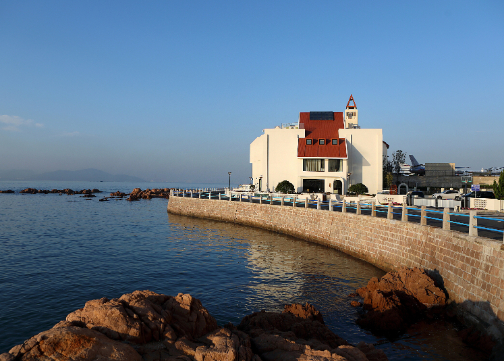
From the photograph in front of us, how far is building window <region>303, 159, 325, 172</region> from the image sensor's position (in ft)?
150

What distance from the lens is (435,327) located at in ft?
32.4

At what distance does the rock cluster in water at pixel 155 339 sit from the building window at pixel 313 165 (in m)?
39.3

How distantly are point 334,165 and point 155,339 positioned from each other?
41.8 metres

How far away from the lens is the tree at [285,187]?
4296cm

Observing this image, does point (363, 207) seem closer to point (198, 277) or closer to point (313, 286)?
point (313, 286)

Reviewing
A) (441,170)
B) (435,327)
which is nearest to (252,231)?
(435,327)

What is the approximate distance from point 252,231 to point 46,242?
51.8 feet

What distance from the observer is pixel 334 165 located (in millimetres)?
45375

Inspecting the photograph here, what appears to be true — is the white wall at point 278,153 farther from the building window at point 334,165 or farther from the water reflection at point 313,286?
the water reflection at point 313,286

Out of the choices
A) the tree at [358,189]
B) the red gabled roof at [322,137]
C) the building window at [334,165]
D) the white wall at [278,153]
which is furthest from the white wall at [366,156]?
the white wall at [278,153]

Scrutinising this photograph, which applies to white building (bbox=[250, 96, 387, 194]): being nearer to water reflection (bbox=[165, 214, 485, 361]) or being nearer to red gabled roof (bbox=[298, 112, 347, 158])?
red gabled roof (bbox=[298, 112, 347, 158])

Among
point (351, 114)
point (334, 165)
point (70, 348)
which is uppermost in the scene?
point (351, 114)

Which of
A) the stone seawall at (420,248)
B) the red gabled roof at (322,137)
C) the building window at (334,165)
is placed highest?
the red gabled roof at (322,137)

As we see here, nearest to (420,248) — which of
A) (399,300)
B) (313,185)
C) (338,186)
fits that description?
(399,300)
